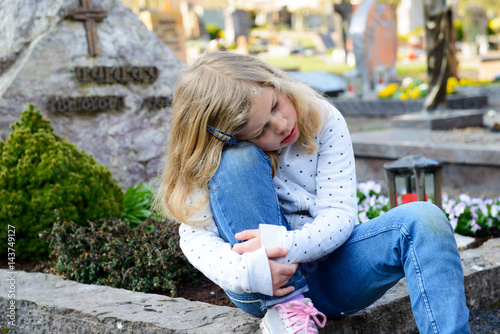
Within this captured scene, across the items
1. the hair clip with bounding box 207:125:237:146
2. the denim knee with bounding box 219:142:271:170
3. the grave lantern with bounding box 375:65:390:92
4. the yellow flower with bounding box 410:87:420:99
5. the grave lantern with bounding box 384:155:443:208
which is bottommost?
the grave lantern with bounding box 375:65:390:92

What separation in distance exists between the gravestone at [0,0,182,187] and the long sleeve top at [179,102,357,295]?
6.97 ft

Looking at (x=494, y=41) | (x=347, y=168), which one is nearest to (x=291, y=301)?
(x=347, y=168)

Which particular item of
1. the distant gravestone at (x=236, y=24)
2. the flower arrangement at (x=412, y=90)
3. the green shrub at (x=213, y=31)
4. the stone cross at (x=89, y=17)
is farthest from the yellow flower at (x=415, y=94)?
the green shrub at (x=213, y=31)

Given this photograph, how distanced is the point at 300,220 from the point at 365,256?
0.83 feet

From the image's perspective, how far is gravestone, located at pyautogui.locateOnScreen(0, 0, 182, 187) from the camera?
3.74 metres

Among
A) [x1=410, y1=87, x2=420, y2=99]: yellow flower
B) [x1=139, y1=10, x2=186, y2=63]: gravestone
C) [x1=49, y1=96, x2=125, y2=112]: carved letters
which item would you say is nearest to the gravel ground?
[x1=49, y1=96, x2=125, y2=112]: carved letters

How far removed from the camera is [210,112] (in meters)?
1.78

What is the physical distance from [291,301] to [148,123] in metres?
2.69

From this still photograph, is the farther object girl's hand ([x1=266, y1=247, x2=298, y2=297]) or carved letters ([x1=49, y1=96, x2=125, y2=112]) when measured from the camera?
carved letters ([x1=49, y1=96, x2=125, y2=112])

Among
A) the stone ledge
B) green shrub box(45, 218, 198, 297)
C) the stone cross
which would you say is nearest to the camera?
the stone ledge

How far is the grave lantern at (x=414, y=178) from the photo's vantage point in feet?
8.94

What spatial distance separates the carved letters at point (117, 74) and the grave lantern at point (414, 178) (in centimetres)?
202

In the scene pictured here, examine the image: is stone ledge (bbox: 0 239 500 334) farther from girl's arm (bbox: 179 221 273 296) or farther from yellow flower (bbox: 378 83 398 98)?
yellow flower (bbox: 378 83 398 98)

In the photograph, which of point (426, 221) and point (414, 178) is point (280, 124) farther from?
point (414, 178)
